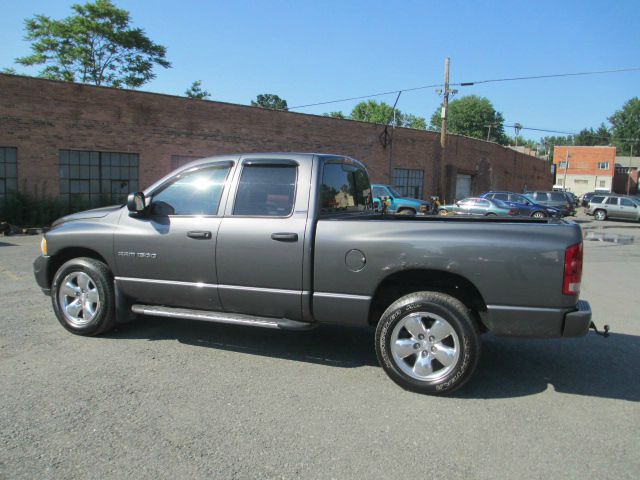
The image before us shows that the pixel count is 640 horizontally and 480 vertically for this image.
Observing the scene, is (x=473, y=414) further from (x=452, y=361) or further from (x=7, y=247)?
(x=7, y=247)

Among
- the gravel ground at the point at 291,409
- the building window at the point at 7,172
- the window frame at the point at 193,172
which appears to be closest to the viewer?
the gravel ground at the point at 291,409

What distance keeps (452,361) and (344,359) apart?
1.18 m

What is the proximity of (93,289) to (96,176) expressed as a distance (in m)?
15.3

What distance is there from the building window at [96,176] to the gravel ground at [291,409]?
46.3 feet

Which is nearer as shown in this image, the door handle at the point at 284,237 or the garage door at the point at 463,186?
the door handle at the point at 284,237

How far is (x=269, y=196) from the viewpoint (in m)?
4.67

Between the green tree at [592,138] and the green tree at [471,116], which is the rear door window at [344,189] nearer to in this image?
the green tree at [471,116]

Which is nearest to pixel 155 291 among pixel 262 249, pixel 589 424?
pixel 262 249

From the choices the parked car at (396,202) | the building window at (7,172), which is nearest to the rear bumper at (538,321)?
the building window at (7,172)

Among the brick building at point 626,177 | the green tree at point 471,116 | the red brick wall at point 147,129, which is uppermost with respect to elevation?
the green tree at point 471,116

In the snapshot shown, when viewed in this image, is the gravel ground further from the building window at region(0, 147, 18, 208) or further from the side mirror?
the building window at region(0, 147, 18, 208)

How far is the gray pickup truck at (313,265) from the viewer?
12.6 ft

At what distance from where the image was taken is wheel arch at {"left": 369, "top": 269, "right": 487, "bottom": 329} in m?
4.18

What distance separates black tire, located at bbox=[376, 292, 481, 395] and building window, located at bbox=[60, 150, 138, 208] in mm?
17045
